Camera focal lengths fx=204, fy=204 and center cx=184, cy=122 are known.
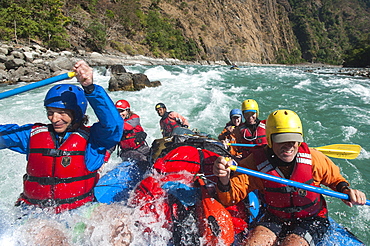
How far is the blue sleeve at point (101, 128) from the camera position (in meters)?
1.79

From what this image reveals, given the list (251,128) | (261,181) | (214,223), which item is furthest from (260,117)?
(214,223)

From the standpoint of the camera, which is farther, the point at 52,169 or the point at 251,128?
the point at 251,128

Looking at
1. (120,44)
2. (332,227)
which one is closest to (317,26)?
(120,44)

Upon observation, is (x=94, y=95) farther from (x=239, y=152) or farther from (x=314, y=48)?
(x=314, y=48)

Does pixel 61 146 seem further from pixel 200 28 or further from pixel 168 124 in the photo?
pixel 200 28

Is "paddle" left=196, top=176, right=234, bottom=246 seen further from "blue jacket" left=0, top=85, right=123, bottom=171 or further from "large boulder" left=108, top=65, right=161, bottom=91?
"large boulder" left=108, top=65, right=161, bottom=91

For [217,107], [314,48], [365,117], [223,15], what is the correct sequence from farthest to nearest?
[314,48]
[223,15]
[217,107]
[365,117]

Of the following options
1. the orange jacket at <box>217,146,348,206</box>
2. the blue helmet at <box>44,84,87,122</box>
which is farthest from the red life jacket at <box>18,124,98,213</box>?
the orange jacket at <box>217,146,348,206</box>

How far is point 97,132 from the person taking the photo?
6.61 ft

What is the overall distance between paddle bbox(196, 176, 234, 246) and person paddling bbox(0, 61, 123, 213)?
3.73 ft

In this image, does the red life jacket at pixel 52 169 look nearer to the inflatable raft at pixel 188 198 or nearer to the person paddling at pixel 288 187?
the inflatable raft at pixel 188 198

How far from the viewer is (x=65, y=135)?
6.83 feet

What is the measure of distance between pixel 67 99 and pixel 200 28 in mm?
65710

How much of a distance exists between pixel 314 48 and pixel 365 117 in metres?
108
